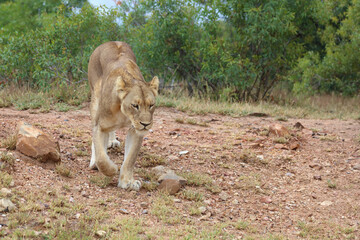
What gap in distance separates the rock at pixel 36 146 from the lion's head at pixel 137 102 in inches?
49.3

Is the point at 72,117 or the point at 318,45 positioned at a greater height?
the point at 318,45

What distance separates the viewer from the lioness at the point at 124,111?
16.2 ft

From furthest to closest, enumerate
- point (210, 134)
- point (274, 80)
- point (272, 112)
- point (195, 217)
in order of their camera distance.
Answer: point (274, 80) < point (272, 112) < point (210, 134) < point (195, 217)

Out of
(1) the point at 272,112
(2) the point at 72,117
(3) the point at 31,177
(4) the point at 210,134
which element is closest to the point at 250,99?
(1) the point at 272,112

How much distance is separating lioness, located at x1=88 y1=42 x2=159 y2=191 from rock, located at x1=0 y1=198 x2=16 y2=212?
1240 mm

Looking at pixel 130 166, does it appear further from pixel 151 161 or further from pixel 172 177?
pixel 151 161

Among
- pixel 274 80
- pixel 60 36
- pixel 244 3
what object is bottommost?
pixel 274 80

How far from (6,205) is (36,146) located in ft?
4.63

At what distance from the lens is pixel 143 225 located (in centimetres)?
446

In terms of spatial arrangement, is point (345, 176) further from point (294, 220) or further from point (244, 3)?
point (244, 3)

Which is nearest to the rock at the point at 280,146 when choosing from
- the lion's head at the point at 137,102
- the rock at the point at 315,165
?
the rock at the point at 315,165

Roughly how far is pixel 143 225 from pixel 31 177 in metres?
1.56

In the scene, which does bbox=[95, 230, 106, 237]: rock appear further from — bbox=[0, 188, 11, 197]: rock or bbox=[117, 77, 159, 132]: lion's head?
bbox=[117, 77, 159, 132]: lion's head

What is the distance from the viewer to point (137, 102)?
193 inches
